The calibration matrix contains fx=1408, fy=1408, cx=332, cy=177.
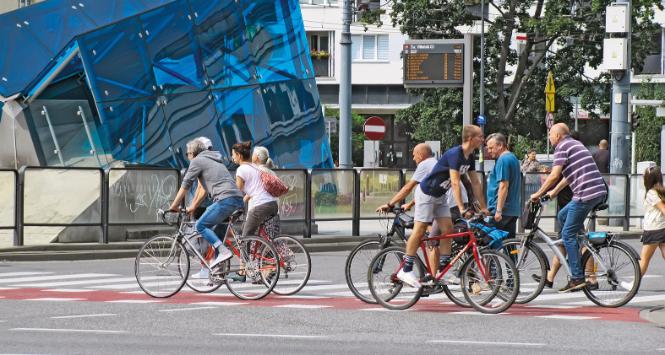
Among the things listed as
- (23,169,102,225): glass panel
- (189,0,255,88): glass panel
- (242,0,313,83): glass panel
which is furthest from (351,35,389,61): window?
(23,169,102,225): glass panel

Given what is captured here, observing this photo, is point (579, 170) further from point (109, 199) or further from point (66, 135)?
point (66, 135)

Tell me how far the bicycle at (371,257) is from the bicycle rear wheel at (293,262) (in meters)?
1.10

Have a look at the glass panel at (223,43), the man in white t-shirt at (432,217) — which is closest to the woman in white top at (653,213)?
the man in white t-shirt at (432,217)

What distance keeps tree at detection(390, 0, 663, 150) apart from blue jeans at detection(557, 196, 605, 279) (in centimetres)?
3197

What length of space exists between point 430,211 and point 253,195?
9.08 feet

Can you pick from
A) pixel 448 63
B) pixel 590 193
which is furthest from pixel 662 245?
pixel 448 63

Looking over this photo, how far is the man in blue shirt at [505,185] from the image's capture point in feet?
47.8

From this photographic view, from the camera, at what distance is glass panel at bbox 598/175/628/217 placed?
28.2 meters

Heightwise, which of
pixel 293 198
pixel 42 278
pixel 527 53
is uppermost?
pixel 527 53

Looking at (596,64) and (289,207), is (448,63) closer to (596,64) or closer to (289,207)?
(289,207)


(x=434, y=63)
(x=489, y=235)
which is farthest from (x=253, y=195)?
(x=434, y=63)

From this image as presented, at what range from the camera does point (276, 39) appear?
30.8 metres

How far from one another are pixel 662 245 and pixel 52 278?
754 cm

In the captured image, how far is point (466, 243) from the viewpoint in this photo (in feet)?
44.5
